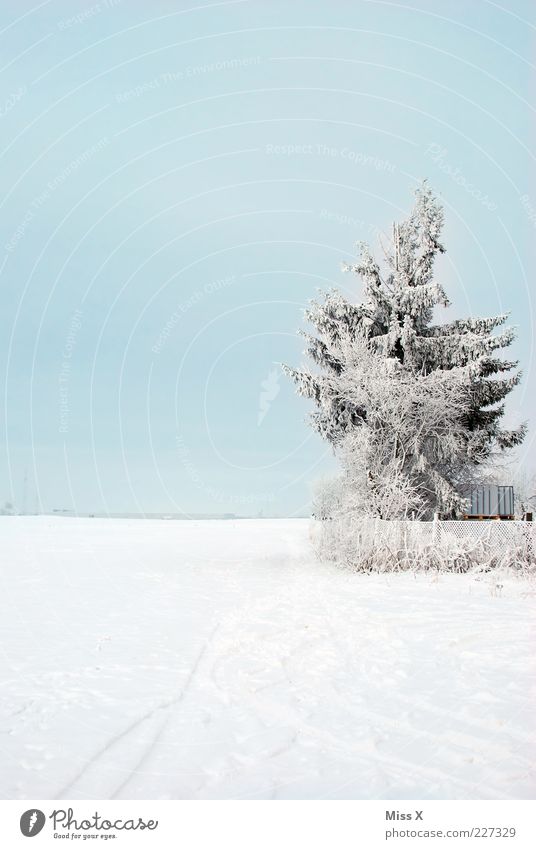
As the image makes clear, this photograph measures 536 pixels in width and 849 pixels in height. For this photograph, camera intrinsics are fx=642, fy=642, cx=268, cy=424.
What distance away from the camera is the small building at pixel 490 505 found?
27.5m

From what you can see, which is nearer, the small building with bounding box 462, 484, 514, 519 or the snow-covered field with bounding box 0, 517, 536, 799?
the snow-covered field with bounding box 0, 517, 536, 799

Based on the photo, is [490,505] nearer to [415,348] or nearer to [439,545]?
[415,348]

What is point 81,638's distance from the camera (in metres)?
9.24

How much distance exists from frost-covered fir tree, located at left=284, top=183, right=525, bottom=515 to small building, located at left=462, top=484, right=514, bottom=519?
7.23 ft

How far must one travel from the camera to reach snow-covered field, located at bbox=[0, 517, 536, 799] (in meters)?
4.23

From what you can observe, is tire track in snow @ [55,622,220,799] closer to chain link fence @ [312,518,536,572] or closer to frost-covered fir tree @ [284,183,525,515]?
chain link fence @ [312,518,536,572]

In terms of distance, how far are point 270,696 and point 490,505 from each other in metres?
23.7

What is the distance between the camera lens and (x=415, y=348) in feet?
81.6

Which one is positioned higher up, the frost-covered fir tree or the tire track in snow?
the frost-covered fir tree

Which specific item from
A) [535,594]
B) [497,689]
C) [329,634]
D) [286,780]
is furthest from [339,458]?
[286,780]

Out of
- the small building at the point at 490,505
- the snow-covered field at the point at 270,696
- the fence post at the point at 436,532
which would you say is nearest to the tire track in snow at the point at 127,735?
the snow-covered field at the point at 270,696

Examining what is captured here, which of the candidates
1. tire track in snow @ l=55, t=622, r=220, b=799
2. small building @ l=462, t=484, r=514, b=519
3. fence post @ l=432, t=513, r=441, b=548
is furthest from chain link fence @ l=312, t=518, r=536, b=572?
tire track in snow @ l=55, t=622, r=220, b=799

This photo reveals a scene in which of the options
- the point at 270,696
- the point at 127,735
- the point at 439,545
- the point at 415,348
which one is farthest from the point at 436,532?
the point at 127,735
